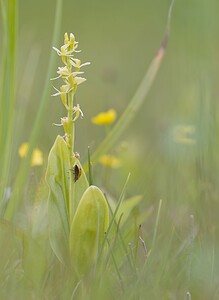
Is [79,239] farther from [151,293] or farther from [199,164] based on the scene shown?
[199,164]

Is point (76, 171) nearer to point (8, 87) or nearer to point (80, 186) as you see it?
point (80, 186)

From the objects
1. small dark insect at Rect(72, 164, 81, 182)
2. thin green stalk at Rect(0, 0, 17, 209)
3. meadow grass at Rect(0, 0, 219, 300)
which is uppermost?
thin green stalk at Rect(0, 0, 17, 209)

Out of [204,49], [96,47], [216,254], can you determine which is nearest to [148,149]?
[204,49]

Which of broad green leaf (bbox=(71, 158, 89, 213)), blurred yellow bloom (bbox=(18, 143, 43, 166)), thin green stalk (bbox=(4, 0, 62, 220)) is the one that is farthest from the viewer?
blurred yellow bloom (bbox=(18, 143, 43, 166))

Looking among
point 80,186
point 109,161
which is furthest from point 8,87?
point 109,161

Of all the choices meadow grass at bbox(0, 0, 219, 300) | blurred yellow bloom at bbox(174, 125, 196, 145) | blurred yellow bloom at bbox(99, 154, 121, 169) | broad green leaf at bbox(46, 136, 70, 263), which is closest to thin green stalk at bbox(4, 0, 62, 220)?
meadow grass at bbox(0, 0, 219, 300)

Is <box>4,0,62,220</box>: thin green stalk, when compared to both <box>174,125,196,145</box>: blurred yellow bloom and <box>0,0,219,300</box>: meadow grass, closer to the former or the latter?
<box>0,0,219,300</box>: meadow grass
